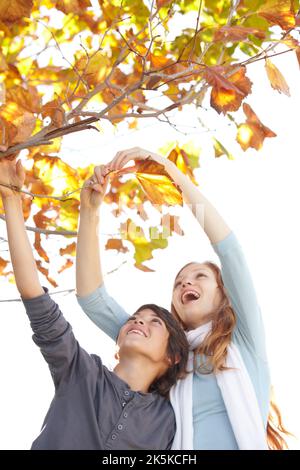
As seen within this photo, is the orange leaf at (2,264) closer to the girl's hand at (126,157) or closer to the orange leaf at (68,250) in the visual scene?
the orange leaf at (68,250)

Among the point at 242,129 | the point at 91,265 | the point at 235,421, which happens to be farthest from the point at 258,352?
the point at 242,129

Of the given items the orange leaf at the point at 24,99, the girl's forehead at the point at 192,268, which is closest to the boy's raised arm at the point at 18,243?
the orange leaf at the point at 24,99

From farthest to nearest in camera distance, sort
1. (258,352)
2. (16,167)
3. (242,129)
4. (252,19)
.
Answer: (252,19) → (242,129) → (258,352) → (16,167)

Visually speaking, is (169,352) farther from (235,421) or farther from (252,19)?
(252,19)

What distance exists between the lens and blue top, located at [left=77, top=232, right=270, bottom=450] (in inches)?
71.0

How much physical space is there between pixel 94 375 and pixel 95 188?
1.78 feet

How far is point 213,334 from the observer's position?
76.8 inches

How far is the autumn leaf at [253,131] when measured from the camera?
2021 millimetres

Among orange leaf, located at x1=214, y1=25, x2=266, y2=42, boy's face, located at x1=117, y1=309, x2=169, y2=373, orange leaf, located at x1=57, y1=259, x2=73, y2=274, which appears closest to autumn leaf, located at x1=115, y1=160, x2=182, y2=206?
orange leaf, located at x1=214, y1=25, x2=266, y2=42

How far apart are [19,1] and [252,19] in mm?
971

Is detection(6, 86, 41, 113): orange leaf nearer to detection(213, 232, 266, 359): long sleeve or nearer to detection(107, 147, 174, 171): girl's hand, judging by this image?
detection(107, 147, 174, 171): girl's hand

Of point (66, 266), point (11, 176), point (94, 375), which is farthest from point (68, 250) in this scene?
point (11, 176)

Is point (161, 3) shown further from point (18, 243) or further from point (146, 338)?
point (146, 338)
